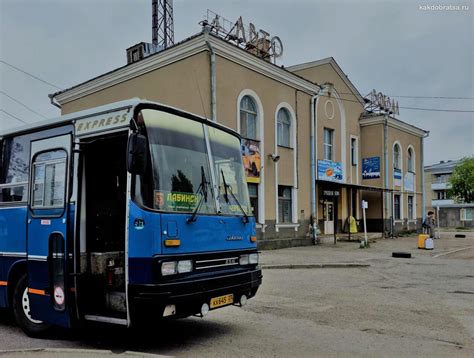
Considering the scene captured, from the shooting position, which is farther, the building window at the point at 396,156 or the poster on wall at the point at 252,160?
the building window at the point at 396,156

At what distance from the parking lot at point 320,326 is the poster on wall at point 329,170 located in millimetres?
13615

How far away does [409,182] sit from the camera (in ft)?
121

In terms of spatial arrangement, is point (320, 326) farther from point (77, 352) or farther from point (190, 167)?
point (77, 352)

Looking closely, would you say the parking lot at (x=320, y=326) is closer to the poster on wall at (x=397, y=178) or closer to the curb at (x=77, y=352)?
the curb at (x=77, y=352)

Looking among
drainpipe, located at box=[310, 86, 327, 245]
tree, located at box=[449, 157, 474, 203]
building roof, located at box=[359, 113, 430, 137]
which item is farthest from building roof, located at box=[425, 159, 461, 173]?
drainpipe, located at box=[310, 86, 327, 245]

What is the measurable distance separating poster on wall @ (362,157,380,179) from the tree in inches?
1588

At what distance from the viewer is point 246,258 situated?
6.76 m

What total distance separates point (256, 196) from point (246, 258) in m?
14.4

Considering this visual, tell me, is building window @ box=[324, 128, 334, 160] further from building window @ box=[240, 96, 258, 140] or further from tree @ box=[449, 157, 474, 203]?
tree @ box=[449, 157, 474, 203]

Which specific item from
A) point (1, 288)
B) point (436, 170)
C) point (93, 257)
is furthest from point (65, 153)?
point (436, 170)

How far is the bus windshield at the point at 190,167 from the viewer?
5.75 m

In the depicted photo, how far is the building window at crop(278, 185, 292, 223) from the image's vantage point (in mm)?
22984

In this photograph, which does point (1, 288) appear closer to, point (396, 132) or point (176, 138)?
point (176, 138)

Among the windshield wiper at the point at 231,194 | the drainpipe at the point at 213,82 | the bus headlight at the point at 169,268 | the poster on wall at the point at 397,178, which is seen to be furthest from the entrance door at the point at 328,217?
the bus headlight at the point at 169,268
